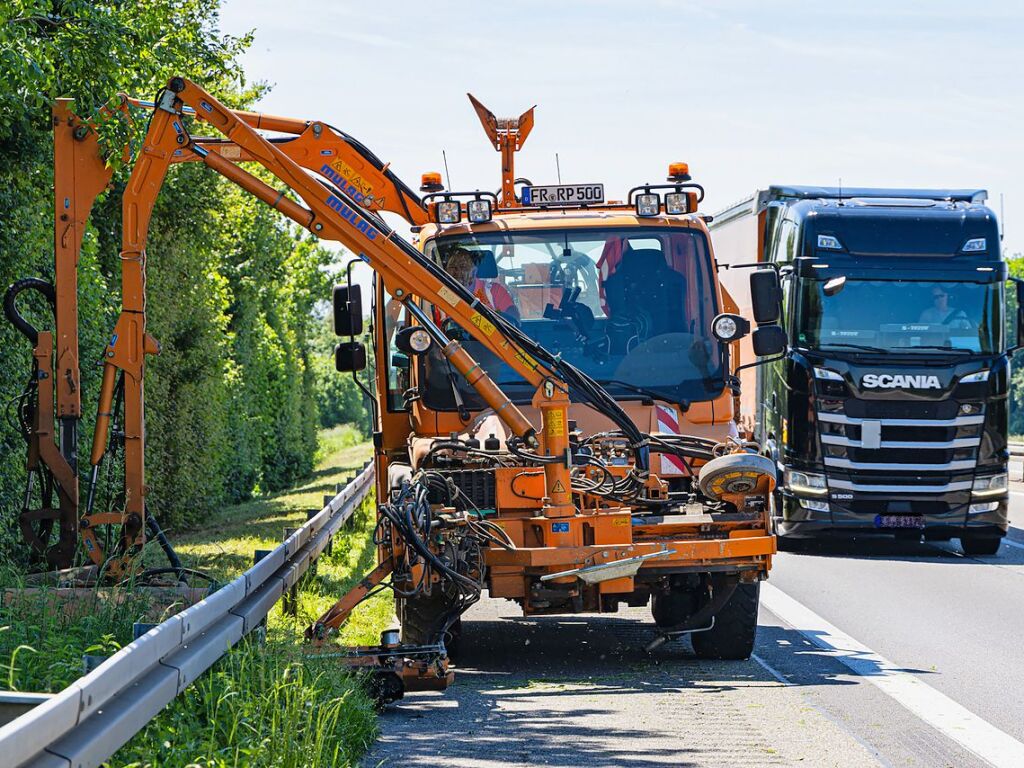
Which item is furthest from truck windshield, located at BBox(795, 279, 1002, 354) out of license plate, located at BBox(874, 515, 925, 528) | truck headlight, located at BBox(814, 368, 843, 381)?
license plate, located at BBox(874, 515, 925, 528)

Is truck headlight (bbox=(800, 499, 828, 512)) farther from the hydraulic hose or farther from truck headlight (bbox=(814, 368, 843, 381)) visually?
the hydraulic hose

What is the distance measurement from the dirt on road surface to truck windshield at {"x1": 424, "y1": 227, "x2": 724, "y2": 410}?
1882 millimetres

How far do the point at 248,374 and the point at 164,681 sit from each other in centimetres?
2660

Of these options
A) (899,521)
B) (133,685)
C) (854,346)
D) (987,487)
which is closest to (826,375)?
(854,346)

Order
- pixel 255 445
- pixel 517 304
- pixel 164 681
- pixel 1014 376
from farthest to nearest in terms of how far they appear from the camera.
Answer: pixel 1014 376, pixel 255 445, pixel 517 304, pixel 164 681

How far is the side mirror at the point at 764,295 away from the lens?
434 inches

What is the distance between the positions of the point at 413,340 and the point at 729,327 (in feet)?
7.34

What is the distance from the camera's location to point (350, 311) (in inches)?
442

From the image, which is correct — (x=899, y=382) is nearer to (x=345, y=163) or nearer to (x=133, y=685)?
(x=345, y=163)

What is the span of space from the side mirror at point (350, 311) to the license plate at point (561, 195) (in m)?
1.60

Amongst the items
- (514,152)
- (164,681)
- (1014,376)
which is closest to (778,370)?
(514,152)

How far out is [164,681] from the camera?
576 centimetres

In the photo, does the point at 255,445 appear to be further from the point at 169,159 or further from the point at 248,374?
the point at 169,159

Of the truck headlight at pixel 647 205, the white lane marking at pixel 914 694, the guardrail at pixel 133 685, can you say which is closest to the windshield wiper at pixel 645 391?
the truck headlight at pixel 647 205
